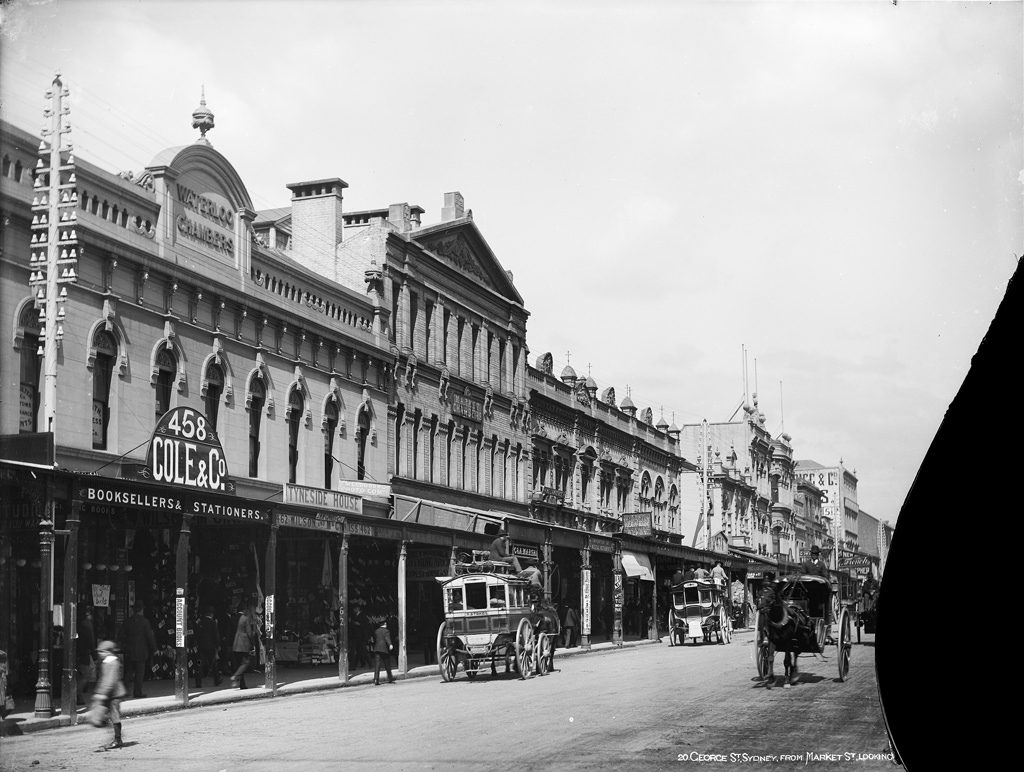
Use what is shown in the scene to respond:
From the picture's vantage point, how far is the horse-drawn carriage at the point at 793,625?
39.2 feet

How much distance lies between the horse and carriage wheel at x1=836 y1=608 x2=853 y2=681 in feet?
1.22

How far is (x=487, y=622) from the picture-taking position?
11875mm

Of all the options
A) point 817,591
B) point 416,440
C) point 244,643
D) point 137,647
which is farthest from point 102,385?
point 817,591

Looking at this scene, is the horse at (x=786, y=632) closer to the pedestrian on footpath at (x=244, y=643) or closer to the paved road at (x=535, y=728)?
the paved road at (x=535, y=728)

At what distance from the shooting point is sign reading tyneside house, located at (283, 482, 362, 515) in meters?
11.7

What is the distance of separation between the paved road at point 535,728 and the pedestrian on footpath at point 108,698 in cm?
18

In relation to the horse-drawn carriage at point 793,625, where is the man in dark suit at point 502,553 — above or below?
above

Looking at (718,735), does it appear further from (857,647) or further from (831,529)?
(831,529)

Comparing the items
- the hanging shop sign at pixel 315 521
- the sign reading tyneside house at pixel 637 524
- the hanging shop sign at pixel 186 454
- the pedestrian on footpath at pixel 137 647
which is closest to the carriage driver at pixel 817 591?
the sign reading tyneside house at pixel 637 524

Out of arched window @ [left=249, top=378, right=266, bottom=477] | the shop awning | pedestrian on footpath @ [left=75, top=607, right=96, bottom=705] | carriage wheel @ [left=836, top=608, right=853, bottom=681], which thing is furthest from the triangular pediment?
pedestrian on footpath @ [left=75, top=607, right=96, bottom=705]

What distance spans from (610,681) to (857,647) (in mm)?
2974

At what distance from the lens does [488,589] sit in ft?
38.9

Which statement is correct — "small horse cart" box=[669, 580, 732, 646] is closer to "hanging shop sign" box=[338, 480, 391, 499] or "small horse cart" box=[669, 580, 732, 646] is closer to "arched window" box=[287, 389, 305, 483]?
"hanging shop sign" box=[338, 480, 391, 499]

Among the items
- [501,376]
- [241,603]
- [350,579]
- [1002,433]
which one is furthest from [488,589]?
[1002,433]
